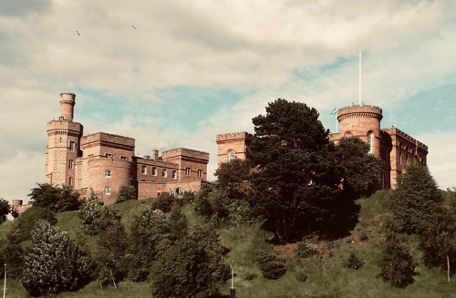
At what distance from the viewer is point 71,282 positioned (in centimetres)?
5616

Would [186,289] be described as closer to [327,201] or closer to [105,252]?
[105,252]

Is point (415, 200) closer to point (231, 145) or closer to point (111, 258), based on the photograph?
point (111, 258)

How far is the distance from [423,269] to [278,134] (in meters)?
18.5

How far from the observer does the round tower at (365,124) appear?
70.0 metres

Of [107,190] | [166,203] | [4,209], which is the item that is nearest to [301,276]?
[166,203]

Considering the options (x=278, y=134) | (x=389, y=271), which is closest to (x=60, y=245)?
(x=278, y=134)

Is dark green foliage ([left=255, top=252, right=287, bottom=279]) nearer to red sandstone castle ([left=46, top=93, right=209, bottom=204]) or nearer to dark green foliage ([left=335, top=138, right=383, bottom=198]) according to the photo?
dark green foliage ([left=335, top=138, right=383, bottom=198])

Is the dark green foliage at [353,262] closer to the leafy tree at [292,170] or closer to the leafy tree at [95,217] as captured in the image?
the leafy tree at [292,170]

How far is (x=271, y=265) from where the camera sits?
50781 mm

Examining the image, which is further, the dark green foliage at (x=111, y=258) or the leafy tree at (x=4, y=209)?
the leafy tree at (x=4, y=209)

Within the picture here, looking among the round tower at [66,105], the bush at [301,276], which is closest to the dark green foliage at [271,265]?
the bush at [301,276]

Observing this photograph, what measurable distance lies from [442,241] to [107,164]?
4914 centimetres

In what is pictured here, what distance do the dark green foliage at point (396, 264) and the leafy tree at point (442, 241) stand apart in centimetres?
193

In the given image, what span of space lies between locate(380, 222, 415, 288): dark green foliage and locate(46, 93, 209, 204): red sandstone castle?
117 feet
